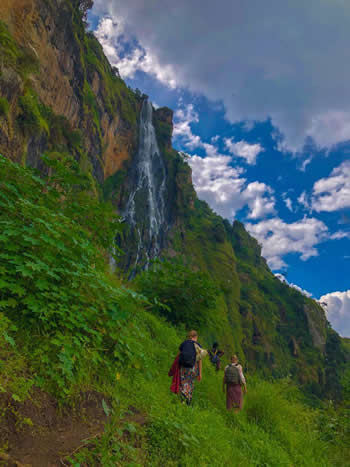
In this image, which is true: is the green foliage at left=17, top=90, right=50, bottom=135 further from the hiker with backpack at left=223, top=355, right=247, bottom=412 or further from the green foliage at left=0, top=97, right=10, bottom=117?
the hiker with backpack at left=223, top=355, right=247, bottom=412

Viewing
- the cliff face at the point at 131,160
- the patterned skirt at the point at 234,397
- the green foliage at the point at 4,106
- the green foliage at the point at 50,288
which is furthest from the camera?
the cliff face at the point at 131,160

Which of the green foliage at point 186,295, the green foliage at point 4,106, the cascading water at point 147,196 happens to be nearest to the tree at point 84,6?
the cascading water at point 147,196

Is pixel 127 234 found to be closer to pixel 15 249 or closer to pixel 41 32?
pixel 41 32

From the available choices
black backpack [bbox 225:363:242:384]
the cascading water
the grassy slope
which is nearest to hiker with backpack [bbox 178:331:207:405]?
the grassy slope

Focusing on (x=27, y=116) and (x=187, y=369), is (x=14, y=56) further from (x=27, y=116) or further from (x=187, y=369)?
(x=187, y=369)

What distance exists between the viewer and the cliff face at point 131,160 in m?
18.8

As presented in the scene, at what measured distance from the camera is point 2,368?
2387 millimetres

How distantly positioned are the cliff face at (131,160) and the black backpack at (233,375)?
3.45m

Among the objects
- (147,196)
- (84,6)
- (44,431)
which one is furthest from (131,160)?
(44,431)

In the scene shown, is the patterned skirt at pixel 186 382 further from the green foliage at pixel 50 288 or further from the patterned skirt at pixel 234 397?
the green foliage at pixel 50 288

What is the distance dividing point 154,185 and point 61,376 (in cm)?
5103

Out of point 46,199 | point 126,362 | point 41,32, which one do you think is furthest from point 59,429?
point 41,32

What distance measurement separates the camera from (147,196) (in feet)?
158

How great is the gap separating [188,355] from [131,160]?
1946 inches
